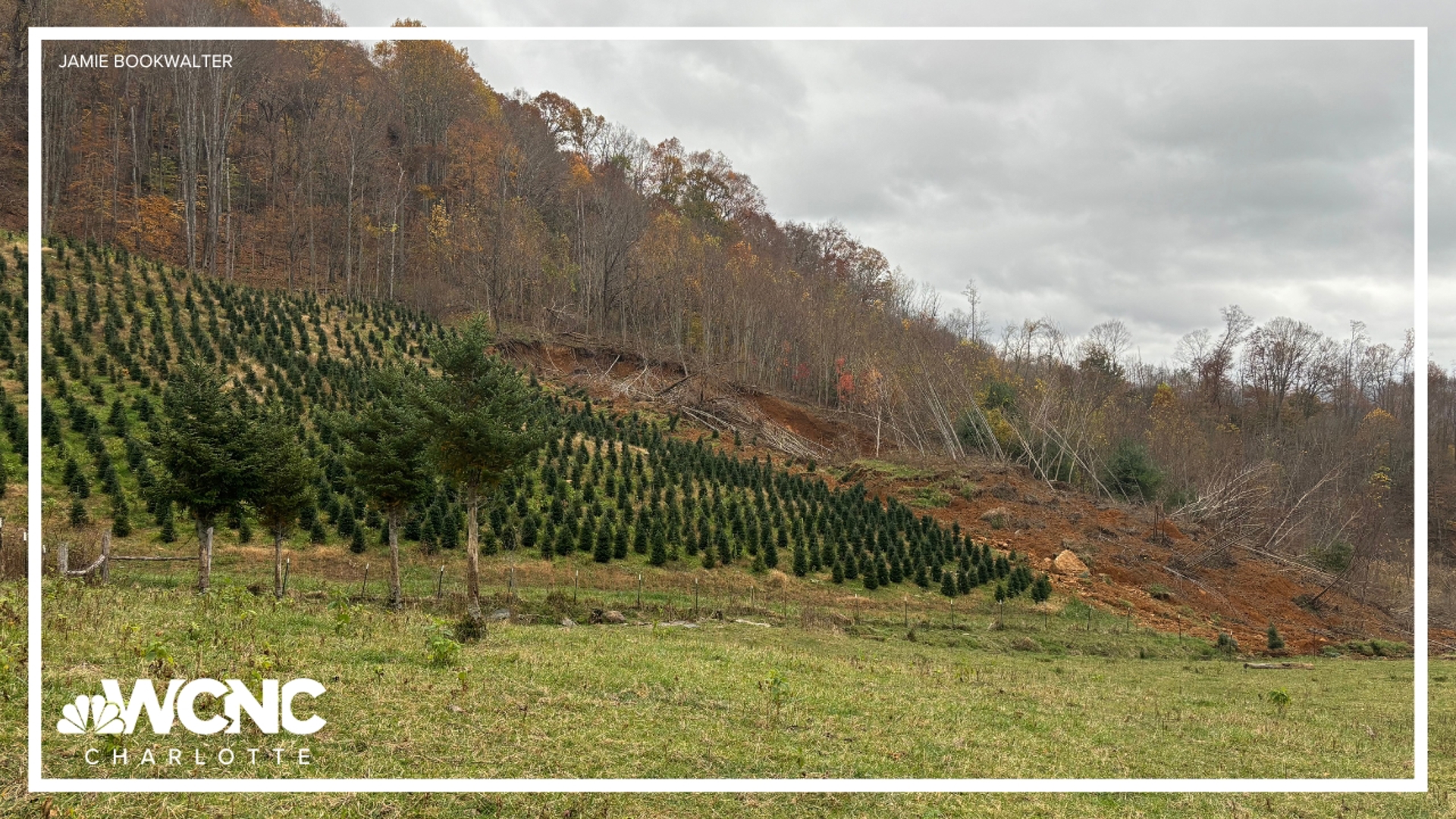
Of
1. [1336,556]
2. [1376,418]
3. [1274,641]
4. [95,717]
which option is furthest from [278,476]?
[1336,556]

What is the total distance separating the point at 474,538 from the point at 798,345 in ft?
133

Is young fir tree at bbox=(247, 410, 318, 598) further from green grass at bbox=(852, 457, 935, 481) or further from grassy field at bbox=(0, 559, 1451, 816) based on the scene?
green grass at bbox=(852, 457, 935, 481)

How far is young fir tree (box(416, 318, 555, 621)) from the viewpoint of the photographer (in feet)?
45.2

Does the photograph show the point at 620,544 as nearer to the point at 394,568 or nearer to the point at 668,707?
the point at 394,568

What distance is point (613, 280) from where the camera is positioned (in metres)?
52.0

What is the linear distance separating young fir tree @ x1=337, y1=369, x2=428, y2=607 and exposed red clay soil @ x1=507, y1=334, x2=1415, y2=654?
19.1m

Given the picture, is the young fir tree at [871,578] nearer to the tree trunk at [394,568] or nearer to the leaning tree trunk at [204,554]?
the tree trunk at [394,568]

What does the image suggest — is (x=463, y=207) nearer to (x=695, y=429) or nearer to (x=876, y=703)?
(x=695, y=429)

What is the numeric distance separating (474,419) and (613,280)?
129 feet

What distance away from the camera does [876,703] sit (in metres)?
10.3

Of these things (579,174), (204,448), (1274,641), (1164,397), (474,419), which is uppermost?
(579,174)

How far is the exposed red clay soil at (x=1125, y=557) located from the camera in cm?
2378

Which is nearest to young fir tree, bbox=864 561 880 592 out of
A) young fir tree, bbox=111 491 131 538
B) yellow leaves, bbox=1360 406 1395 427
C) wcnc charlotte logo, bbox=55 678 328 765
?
yellow leaves, bbox=1360 406 1395 427

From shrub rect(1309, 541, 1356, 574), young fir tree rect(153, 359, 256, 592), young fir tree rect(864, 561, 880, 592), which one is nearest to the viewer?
young fir tree rect(153, 359, 256, 592)
